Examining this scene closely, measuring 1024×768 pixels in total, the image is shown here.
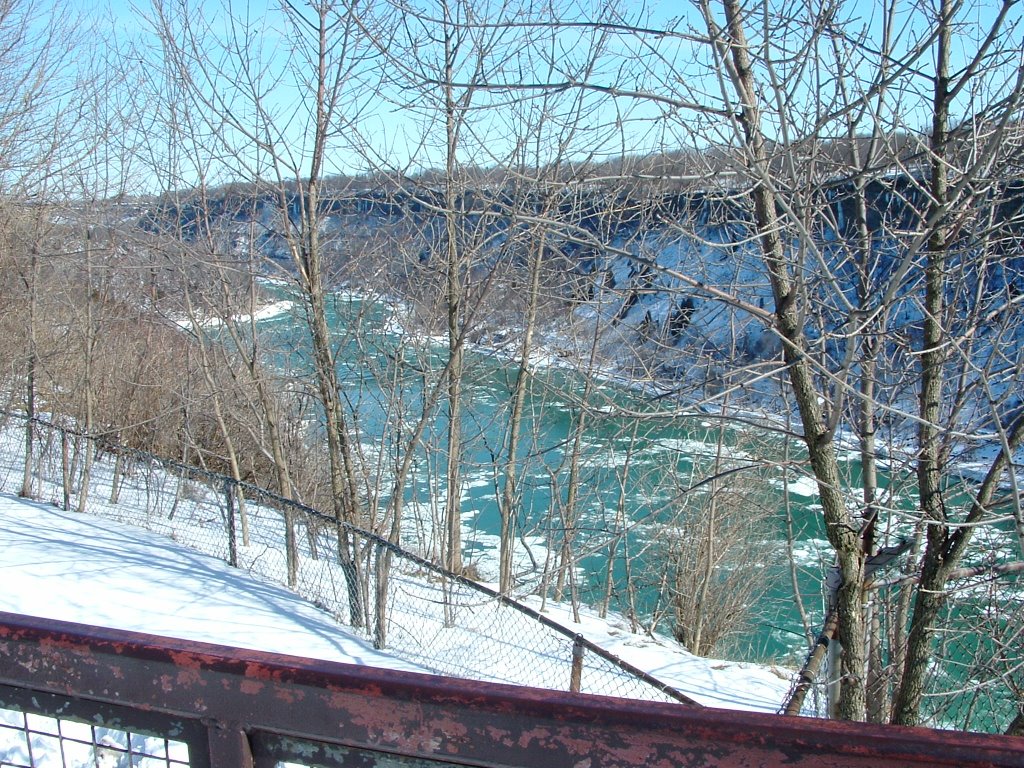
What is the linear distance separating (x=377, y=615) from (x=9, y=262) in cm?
1069

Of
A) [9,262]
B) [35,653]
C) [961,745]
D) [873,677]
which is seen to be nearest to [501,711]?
[961,745]

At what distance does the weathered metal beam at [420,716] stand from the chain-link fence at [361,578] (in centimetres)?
439

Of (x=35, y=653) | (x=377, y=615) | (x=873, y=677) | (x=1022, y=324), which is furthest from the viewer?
(x=377, y=615)

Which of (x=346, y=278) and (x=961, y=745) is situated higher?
(x=346, y=278)

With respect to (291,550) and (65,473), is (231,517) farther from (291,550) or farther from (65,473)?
(65,473)

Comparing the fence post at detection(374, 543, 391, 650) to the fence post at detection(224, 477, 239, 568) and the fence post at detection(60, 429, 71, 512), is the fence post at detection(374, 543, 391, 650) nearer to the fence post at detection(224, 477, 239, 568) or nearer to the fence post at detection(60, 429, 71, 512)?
the fence post at detection(224, 477, 239, 568)

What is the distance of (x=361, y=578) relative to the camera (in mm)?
8508

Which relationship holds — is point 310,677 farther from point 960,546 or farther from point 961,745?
point 960,546

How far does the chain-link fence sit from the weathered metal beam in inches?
173

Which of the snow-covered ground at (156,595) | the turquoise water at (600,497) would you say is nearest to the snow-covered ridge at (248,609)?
the snow-covered ground at (156,595)

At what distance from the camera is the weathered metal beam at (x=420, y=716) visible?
102 cm

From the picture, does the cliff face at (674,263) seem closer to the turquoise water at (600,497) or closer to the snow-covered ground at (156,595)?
the turquoise water at (600,497)

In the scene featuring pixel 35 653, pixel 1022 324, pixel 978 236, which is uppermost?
pixel 978 236

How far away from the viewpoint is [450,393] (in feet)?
36.6
